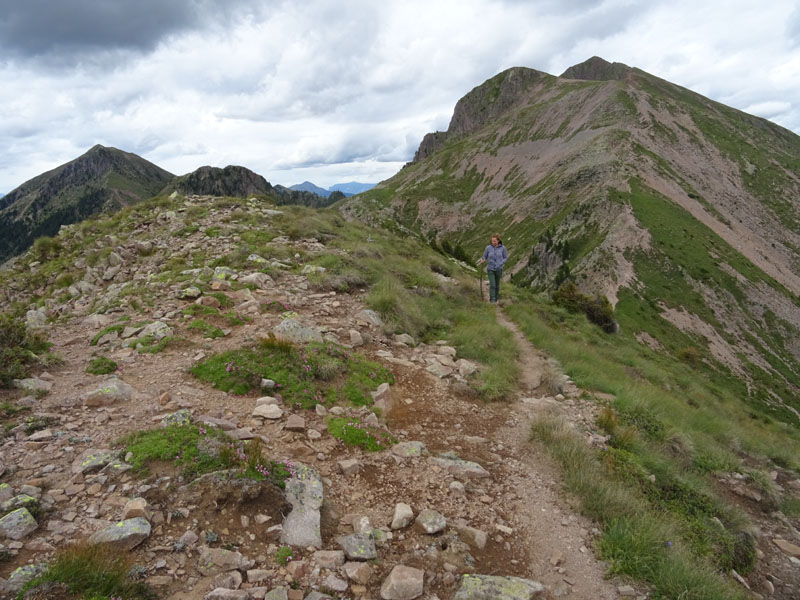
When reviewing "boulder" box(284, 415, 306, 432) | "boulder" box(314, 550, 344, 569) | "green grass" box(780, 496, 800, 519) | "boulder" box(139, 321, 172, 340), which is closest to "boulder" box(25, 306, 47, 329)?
"boulder" box(139, 321, 172, 340)

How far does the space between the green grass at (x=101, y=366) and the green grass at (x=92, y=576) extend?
4772 millimetres

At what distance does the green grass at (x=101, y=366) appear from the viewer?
759 cm

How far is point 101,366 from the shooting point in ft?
25.3

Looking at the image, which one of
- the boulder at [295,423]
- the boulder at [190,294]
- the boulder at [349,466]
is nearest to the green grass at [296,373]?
the boulder at [295,423]

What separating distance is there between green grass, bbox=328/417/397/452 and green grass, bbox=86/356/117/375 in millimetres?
4420

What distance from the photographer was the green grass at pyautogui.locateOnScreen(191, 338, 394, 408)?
7.46 meters

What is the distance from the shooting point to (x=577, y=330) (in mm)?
23156

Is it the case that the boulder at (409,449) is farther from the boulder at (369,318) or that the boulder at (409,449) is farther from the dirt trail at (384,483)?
the boulder at (369,318)

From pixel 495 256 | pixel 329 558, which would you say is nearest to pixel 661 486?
pixel 329 558

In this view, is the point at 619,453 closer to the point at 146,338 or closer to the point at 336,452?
the point at 336,452

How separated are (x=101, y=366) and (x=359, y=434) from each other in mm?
5176

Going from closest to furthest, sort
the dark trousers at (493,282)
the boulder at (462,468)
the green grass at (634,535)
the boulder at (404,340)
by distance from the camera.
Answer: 1. the green grass at (634,535)
2. the boulder at (462,468)
3. the boulder at (404,340)
4. the dark trousers at (493,282)

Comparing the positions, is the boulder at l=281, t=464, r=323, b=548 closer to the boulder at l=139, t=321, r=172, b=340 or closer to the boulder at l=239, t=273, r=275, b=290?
the boulder at l=139, t=321, r=172, b=340

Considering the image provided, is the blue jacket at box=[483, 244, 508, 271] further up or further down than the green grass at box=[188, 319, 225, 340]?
further up
